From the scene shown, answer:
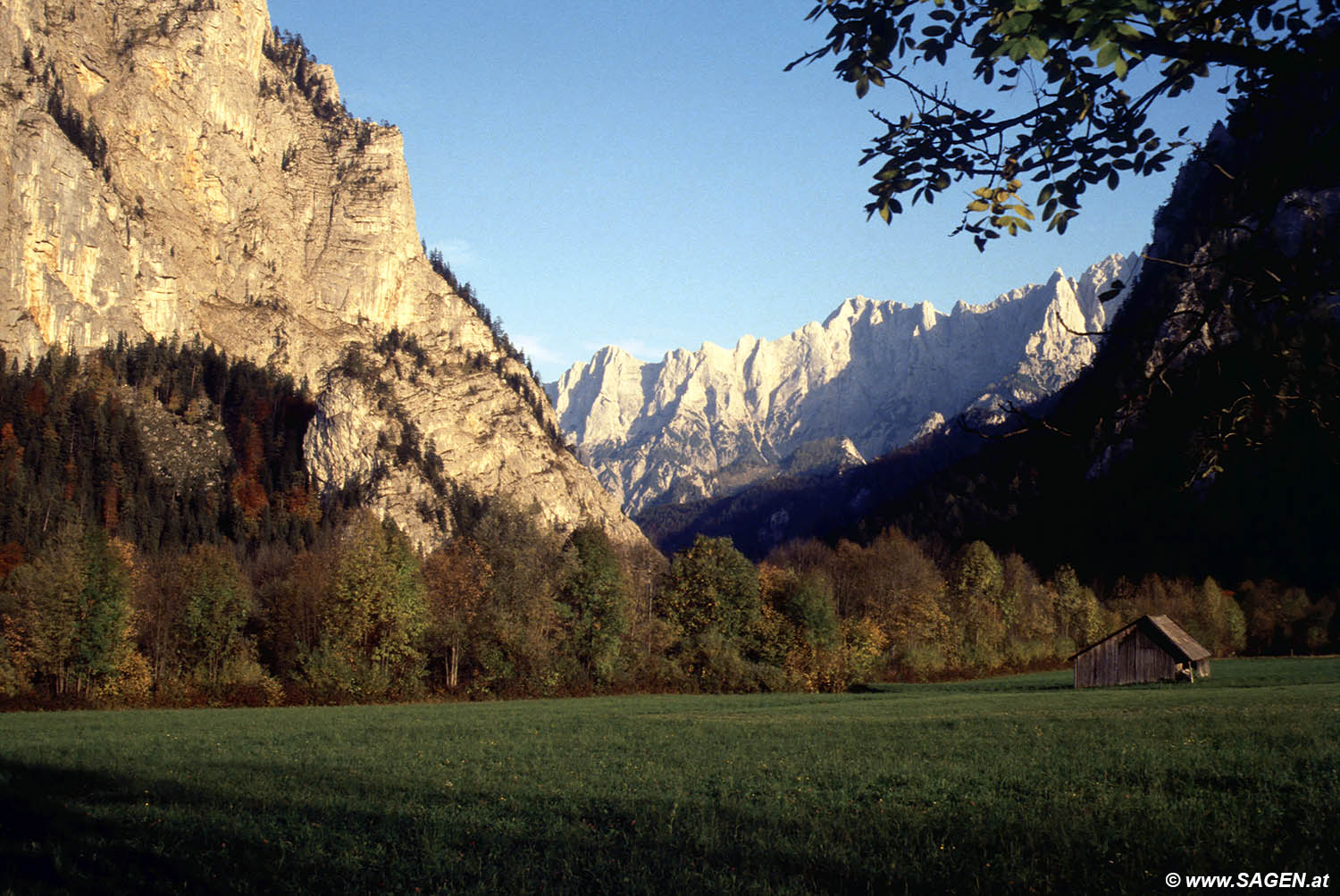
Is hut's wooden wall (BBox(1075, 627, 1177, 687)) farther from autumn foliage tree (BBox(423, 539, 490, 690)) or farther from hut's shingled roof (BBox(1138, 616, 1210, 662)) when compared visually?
autumn foliage tree (BBox(423, 539, 490, 690))

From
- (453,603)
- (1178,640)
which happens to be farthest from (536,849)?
(1178,640)

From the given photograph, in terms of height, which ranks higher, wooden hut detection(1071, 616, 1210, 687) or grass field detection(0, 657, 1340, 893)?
grass field detection(0, 657, 1340, 893)

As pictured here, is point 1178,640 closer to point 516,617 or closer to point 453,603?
point 516,617

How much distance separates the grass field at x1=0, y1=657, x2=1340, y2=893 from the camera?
10.3 metres

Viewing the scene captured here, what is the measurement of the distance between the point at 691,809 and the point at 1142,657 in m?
70.9

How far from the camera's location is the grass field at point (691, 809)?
1027 centimetres

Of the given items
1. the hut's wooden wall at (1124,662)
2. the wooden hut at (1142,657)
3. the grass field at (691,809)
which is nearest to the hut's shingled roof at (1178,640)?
the wooden hut at (1142,657)

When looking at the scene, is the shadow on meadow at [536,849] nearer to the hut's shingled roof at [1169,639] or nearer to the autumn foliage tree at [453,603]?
the autumn foliage tree at [453,603]

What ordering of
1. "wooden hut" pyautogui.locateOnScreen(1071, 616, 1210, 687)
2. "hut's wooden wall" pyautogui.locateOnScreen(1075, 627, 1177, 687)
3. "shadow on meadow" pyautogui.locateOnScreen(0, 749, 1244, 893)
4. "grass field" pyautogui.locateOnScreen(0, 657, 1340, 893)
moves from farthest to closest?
"hut's wooden wall" pyautogui.locateOnScreen(1075, 627, 1177, 687)
"wooden hut" pyautogui.locateOnScreen(1071, 616, 1210, 687)
"grass field" pyautogui.locateOnScreen(0, 657, 1340, 893)
"shadow on meadow" pyautogui.locateOnScreen(0, 749, 1244, 893)

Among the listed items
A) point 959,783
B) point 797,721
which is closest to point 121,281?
point 797,721

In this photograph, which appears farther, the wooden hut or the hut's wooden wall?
the hut's wooden wall

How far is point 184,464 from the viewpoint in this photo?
17212 centimetres

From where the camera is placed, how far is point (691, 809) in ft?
50.7

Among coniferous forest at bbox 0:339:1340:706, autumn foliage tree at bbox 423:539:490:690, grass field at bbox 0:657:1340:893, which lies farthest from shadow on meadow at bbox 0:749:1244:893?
autumn foliage tree at bbox 423:539:490:690
